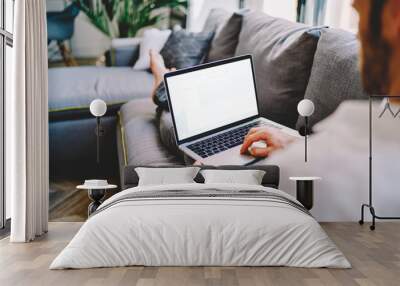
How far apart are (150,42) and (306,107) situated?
204cm

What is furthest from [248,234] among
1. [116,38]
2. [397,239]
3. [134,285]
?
[116,38]

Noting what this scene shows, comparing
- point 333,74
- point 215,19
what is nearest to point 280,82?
point 333,74

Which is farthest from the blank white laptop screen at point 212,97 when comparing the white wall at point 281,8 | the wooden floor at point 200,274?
the wooden floor at point 200,274

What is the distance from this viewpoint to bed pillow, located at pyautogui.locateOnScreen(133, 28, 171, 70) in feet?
24.0

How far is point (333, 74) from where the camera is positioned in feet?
22.8

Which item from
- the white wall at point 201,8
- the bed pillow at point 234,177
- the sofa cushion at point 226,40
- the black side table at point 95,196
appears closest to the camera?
the bed pillow at point 234,177

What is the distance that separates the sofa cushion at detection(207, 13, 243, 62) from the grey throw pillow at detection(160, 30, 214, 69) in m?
0.08

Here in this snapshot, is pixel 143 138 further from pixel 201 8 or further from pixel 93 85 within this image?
pixel 201 8

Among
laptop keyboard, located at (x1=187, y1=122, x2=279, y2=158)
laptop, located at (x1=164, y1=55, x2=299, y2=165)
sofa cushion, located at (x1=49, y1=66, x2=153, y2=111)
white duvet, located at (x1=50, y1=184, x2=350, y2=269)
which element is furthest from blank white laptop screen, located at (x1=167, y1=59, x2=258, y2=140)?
white duvet, located at (x1=50, y1=184, x2=350, y2=269)

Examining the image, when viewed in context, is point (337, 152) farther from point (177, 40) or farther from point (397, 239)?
point (177, 40)

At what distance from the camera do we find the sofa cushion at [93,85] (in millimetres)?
7238

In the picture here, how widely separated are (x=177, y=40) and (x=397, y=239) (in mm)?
3400

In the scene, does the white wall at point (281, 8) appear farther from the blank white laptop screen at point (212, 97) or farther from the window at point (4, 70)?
the window at point (4, 70)

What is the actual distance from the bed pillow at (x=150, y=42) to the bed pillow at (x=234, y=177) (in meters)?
1.64
